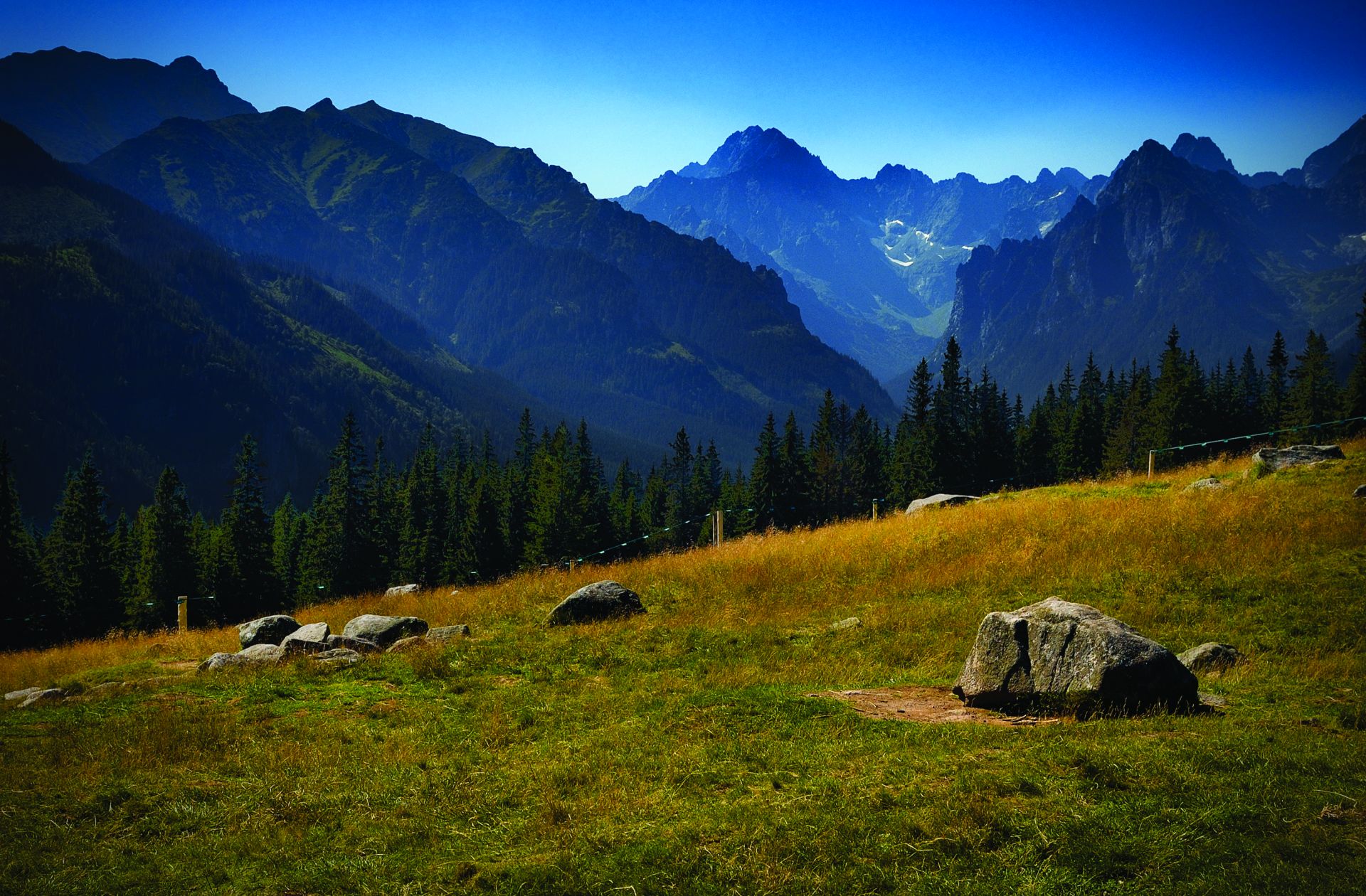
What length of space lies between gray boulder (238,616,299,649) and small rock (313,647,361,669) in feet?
13.9

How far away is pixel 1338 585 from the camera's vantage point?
17.0 metres

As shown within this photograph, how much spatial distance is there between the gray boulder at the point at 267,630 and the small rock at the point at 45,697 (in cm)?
544

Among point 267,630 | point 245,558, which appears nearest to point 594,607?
point 267,630

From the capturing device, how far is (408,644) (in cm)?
1892

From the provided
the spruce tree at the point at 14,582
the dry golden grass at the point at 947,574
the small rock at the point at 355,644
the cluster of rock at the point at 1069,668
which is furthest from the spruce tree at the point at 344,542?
the cluster of rock at the point at 1069,668

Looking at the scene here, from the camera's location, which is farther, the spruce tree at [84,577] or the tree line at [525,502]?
the tree line at [525,502]

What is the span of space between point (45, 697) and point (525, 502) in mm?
74387

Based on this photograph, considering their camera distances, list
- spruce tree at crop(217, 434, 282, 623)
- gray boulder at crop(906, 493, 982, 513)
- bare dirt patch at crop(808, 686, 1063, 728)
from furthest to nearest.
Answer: spruce tree at crop(217, 434, 282, 623) < gray boulder at crop(906, 493, 982, 513) < bare dirt patch at crop(808, 686, 1063, 728)

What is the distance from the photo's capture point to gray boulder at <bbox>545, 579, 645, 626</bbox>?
2008cm

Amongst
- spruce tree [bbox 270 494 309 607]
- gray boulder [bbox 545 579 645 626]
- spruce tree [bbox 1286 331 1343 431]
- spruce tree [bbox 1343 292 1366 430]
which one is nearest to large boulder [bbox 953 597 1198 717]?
gray boulder [bbox 545 579 645 626]

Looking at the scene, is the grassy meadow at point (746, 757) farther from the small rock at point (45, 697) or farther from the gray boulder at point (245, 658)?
the small rock at point (45, 697)

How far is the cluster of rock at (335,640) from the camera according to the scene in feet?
58.7

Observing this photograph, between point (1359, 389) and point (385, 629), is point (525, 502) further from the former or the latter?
point (1359, 389)

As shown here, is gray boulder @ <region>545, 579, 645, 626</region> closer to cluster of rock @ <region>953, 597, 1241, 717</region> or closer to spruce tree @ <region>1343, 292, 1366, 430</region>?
cluster of rock @ <region>953, 597, 1241, 717</region>
